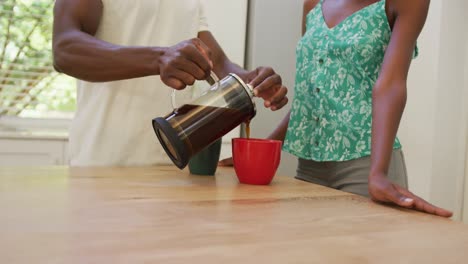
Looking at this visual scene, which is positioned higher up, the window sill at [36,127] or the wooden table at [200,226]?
the wooden table at [200,226]

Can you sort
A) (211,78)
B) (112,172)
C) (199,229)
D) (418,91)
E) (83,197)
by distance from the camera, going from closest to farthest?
(199,229)
(83,197)
(211,78)
(112,172)
(418,91)

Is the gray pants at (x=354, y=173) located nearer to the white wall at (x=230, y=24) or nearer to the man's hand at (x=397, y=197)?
the man's hand at (x=397, y=197)

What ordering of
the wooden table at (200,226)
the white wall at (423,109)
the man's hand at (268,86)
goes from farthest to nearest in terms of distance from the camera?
the white wall at (423,109), the man's hand at (268,86), the wooden table at (200,226)

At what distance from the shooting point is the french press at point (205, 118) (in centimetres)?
79

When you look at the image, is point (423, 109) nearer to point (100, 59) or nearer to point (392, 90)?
point (392, 90)


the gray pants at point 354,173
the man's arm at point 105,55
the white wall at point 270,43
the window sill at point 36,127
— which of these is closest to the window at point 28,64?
the window sill at point 36,127

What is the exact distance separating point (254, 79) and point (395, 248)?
1.96 ft

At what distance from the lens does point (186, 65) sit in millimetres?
799

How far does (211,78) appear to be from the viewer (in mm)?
842

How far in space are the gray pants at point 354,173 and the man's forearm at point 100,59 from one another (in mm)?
543

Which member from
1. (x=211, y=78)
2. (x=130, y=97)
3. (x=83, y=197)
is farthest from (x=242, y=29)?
(x=83, y=197)

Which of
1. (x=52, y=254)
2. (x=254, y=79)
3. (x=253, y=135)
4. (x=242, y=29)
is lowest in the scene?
(x=253, y=135)

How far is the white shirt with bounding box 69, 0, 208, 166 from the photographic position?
1151 mm

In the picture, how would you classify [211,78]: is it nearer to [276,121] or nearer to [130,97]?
[130,97]
